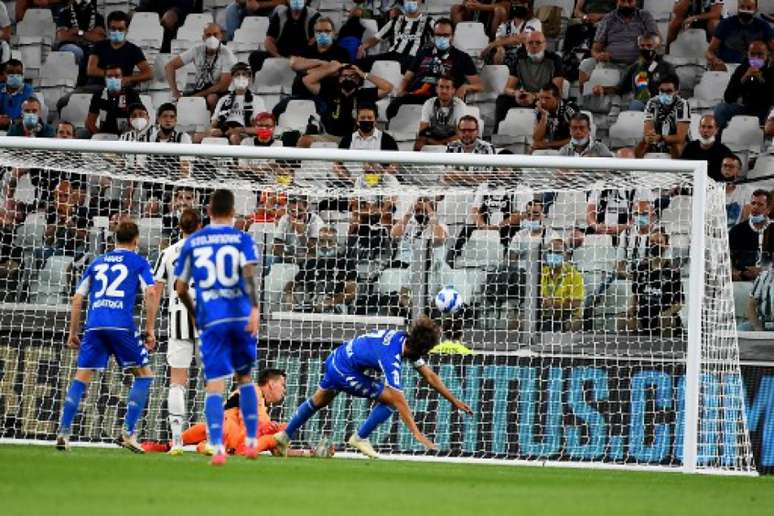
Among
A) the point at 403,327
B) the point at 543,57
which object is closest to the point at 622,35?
the point at 543,57

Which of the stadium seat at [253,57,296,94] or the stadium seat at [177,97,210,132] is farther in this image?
the stadium seat at [253,57,296,94]

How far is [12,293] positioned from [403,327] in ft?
13.1

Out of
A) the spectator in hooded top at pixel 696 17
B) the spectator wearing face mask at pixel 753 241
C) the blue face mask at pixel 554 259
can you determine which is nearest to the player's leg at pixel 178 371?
the blue face mask at pixel 554 259

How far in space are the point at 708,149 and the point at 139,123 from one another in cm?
710

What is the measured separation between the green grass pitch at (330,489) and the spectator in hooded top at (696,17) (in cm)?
860

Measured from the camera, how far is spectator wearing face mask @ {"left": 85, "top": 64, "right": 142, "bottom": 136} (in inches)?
824

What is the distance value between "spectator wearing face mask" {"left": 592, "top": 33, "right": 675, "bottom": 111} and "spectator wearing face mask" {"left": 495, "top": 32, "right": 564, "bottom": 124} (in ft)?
2.09

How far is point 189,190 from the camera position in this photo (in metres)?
16.7

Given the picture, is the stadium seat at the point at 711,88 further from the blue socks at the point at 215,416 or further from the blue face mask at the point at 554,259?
the blue socks at the point at 215,416

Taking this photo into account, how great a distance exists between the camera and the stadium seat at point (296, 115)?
20.3 m

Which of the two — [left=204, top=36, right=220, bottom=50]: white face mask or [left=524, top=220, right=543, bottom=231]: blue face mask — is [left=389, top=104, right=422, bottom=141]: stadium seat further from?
[left=524, top=220, right=543, bottom=231]: blue face mask

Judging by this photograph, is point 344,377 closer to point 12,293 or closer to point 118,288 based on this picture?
point 118,288

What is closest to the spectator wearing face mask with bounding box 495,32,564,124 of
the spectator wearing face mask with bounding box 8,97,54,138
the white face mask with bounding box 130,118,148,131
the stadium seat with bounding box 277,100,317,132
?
the stadium seat with bounding box 277,100,317,132

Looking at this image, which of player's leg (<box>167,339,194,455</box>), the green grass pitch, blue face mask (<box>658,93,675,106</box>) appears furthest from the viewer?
blue face mask (<box>658,93,675,106</box>)
